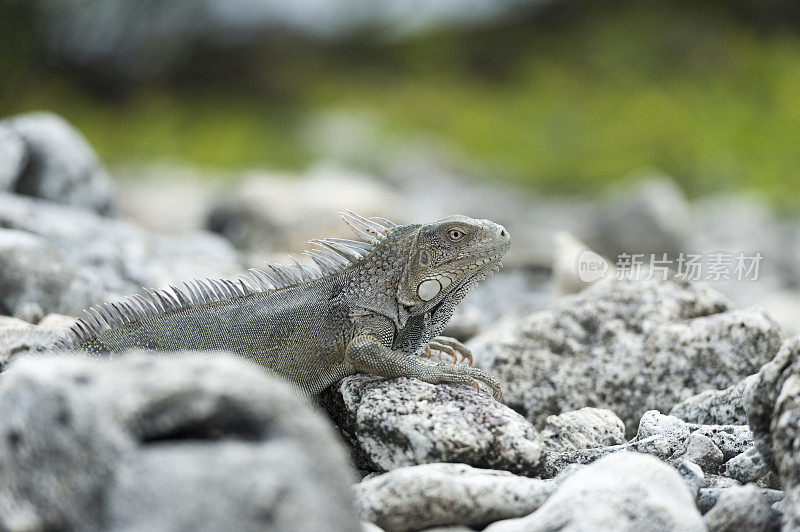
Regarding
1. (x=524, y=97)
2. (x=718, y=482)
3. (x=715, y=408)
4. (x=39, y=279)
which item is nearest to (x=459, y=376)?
(x=718, y=482)

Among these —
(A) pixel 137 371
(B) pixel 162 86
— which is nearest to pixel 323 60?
(B) pixel 162 86

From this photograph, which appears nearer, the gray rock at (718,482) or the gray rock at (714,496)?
the gray rock at (714,496)

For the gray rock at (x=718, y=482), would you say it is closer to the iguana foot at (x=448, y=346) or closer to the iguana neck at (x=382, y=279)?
the iguana foot at (x=448, y=346)

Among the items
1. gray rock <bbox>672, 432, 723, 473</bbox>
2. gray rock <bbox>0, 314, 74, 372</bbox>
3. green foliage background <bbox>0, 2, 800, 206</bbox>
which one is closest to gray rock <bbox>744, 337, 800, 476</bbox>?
gray rock <bbox>672, 432, 723, 473</bbox>

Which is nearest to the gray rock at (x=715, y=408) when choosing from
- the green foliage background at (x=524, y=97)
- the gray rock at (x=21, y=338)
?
the gray rock at (x=21, y=338)

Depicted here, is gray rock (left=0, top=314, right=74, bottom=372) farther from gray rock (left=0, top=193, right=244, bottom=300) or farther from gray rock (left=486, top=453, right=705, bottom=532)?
gray rock (left=486, top=453, right=705, bottom=532)

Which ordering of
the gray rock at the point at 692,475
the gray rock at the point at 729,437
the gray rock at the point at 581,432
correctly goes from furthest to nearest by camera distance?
the gray rock at the point at 581,432 → the gray rock at the point at 729,437 → the gray rock at the point at 692,475
